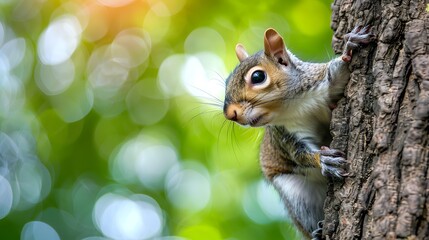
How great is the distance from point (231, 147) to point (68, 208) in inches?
62.9

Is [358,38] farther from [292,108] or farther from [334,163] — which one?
[292,108]

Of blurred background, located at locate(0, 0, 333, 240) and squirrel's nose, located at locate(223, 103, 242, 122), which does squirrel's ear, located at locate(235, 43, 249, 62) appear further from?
blurred background, located at locate(0, 0, 333, 240)

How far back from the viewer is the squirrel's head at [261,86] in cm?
287

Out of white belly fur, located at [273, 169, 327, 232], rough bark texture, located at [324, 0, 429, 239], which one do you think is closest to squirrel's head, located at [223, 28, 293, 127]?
white belly fur, located at [273, 169, 327, 232]

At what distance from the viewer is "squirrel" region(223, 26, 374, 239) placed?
282 cm

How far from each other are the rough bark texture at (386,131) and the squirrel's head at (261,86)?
1.52 feet

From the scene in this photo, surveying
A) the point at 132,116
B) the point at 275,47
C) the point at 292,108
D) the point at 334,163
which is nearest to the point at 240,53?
the point at 275,47

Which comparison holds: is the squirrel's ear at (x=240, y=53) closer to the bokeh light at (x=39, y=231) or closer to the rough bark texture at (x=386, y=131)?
the rough bark texture at (x=386, y=131)

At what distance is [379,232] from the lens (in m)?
2.04

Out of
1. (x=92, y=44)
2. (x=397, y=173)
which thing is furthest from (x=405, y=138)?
(x=92, y=44)

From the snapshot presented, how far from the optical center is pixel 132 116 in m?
5.96

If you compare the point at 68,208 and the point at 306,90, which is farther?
the point at 68,208

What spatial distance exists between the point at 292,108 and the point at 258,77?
205mm

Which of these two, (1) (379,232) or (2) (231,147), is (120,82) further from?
(1) (379,232)
